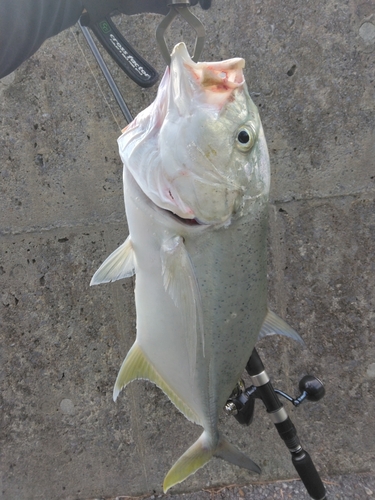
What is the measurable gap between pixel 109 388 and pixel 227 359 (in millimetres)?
1252

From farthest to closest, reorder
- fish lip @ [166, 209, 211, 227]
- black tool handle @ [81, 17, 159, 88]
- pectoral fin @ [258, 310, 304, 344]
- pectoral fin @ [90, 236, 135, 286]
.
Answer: black tool handle @ [81, 17, 159, 88] → pectoral fin @ [258, 310, 304, 344] → pectoral fin @ [90, 236, 135, 286] → fish lip @ [166, 209, 211, 227]

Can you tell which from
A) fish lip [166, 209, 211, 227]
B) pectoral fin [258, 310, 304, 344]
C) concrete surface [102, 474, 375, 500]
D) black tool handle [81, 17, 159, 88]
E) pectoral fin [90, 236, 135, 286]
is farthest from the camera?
concrete surface [102, 474, 375, 500]

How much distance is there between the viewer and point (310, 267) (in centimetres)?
235

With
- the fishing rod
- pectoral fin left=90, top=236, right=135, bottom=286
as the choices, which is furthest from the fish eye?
the fishing rod

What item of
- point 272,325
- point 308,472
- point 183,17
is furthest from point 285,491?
point 183,17

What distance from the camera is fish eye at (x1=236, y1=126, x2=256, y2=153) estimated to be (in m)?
1.23

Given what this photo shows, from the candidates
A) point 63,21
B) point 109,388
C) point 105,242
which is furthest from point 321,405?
point 63,21

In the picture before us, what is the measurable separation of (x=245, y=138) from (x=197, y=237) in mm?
386

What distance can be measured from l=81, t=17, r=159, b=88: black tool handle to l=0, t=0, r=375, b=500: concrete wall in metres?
0.46

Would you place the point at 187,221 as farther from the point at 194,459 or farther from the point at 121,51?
the point at 194,459

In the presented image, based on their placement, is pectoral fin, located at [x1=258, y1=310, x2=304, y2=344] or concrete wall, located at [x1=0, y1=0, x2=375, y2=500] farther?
concrete wall, located at [x1=0, y1=0, x2=375, y2=500]

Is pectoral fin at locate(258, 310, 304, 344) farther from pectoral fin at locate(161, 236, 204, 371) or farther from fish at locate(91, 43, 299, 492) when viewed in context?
pectoral fin at locate(161, 236, 204, 371)

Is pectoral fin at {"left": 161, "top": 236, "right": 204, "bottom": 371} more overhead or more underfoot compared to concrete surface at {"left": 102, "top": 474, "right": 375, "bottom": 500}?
more overhead

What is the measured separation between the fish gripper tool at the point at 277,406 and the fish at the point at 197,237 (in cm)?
13
